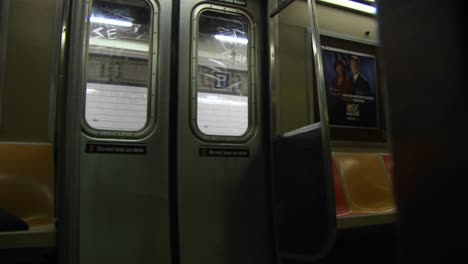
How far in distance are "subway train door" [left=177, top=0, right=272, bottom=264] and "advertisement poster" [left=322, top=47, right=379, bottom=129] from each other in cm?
92

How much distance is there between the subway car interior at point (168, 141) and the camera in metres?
2.32

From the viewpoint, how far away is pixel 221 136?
9.21 ft

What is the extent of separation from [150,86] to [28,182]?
→ 938mm

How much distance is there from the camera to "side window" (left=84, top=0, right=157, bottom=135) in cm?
252

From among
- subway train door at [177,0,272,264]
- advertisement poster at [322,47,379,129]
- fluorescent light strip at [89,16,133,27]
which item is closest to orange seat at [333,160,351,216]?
advertisement poster at [322,47,379,129]

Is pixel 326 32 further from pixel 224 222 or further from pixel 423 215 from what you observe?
pixel 423 215

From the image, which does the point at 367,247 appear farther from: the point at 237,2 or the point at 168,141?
the point at 237,2

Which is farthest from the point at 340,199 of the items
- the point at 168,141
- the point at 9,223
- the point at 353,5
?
the point at 9,223

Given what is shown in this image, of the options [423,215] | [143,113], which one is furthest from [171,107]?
[423,215]

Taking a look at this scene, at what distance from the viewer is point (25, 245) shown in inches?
74.7

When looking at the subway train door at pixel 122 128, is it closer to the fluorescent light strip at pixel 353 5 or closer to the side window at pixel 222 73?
the side window at pixel 222 73

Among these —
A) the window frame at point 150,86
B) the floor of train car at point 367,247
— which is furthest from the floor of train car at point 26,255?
the floor of train car at point 367,247

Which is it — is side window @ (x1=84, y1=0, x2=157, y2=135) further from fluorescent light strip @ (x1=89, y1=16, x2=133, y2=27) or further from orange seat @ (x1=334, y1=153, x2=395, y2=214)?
orange seat @ (x1=334, y1=153, x2=395, y2=214)

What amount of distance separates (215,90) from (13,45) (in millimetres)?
1305
